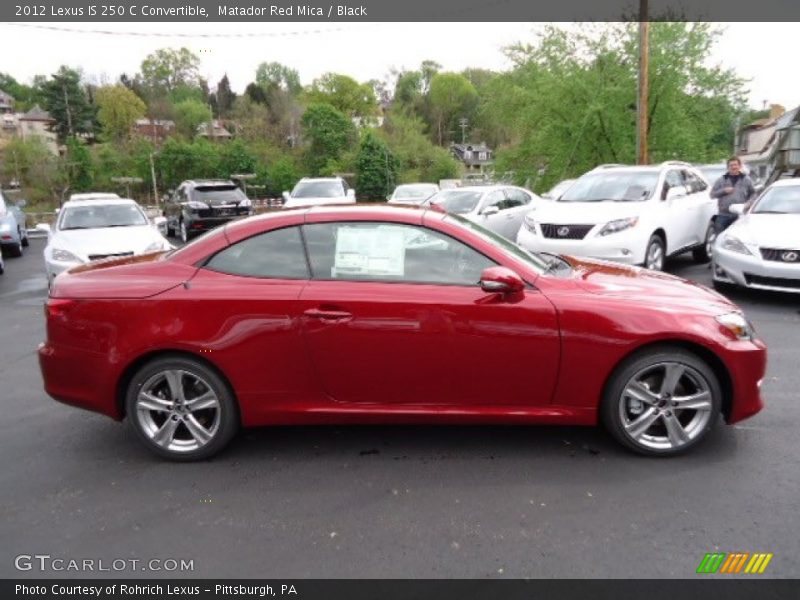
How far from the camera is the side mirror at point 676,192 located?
9.25 meters

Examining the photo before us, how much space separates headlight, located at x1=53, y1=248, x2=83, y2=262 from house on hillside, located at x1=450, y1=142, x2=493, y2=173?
2483 inches

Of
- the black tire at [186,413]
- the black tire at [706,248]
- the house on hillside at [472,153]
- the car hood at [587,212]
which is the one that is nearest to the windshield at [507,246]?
the black tire at [186,413]

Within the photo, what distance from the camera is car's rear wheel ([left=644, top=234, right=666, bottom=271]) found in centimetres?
861

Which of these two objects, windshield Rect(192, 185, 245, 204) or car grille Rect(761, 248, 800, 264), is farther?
windshield Rect(192, 185, 245, 204)

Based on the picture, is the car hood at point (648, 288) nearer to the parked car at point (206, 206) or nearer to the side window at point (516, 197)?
the side window at point (516, 197)

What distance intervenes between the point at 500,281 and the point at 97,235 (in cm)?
780

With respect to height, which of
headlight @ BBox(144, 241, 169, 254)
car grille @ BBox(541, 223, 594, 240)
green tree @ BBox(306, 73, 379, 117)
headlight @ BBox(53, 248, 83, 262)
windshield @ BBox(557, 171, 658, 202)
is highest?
green tree @ BBox(306, 73, 379, 117)

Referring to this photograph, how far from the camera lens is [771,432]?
13.0 feet

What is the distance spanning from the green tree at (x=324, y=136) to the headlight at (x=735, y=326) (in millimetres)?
48382

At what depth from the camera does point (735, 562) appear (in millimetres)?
2699

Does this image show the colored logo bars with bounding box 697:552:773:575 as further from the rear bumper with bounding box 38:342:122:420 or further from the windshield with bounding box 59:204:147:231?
the windshield with bounding box 59:204:147:231

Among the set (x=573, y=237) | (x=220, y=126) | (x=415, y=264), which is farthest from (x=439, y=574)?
(x=220, y=126)

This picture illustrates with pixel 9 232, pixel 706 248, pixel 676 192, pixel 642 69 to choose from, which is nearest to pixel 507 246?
pixel 676 192

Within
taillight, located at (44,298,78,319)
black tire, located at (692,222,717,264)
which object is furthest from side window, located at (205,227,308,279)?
black tire, located at (692,222,717,264)
